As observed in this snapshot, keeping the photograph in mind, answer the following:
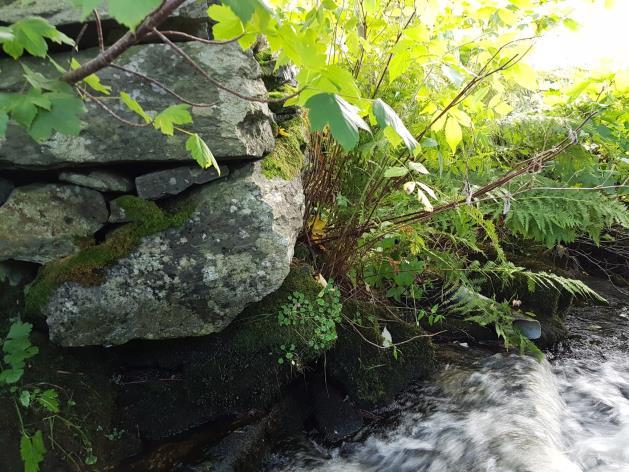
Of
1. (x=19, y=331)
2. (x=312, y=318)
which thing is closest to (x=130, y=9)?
(x=19, y=331)

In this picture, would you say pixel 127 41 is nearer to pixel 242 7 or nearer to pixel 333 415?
pixel 242 7

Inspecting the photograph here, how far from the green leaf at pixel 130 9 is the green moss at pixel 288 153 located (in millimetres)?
1997

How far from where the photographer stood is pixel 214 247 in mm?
2738

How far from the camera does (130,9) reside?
2.99 feet

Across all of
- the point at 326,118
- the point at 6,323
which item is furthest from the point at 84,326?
the point at 326,118

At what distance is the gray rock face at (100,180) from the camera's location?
2.69 meters

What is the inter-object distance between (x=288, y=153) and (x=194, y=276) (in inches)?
43.2

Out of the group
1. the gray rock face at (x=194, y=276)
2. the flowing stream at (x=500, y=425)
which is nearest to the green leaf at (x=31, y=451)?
the gray rock face at (x=194, y=276)

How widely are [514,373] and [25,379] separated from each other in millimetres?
3243

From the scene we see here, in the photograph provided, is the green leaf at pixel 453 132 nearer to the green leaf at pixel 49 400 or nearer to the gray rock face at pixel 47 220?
the gray rock face at pixel 47 220

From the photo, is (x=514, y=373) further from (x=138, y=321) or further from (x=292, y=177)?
(x=138, y=321)

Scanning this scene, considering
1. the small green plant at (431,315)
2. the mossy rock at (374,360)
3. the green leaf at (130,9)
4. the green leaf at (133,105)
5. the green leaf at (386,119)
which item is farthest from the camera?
the small green plant at (431,315)

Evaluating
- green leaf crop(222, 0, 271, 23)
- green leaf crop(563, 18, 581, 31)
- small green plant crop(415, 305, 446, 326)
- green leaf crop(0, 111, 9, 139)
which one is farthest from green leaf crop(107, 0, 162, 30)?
small green plant crop(415, 305, 446, 326)

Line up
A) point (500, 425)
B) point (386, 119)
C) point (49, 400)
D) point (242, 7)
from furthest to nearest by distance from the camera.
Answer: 1. point (500, 425)
2. point (49, 400)
3. point (386, 119)
4. point (242, 7)
